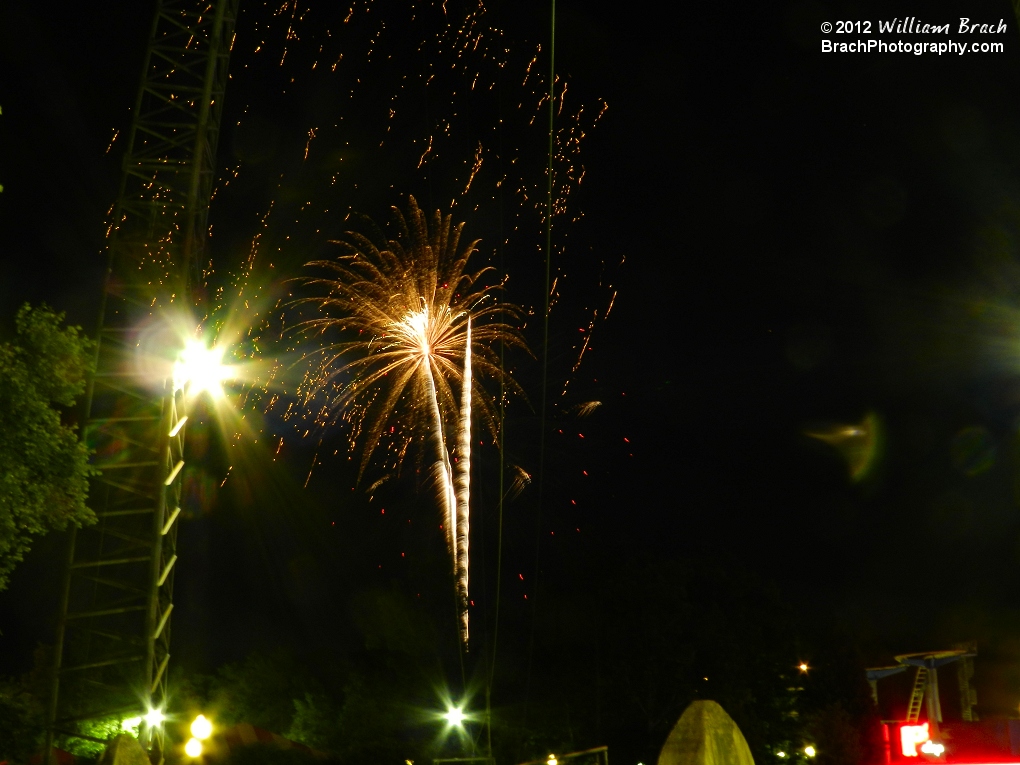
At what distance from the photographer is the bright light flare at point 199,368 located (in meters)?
15.7

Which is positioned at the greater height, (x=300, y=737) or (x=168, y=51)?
(x=168, y=51)

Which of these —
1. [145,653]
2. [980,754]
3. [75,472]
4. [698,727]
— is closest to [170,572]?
[145,653]

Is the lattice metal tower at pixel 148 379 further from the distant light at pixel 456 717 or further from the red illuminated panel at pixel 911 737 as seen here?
the distant light at pixel 456 717

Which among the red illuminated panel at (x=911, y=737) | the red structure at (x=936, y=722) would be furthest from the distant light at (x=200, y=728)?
the red illuminated panel at (x=911, y=737)

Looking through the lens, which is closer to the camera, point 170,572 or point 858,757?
point 170,572

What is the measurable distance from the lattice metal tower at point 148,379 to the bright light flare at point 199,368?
0.48 ft

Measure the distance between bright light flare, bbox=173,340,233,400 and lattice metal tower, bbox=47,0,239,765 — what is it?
15 cm

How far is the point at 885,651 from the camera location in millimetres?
52031

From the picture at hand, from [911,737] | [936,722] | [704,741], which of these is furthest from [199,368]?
[936,722]

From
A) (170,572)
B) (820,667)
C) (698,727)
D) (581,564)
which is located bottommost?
(698,727)

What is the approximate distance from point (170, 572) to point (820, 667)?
1409 inches

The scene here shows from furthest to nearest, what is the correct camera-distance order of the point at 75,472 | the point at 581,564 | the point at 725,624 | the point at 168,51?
the point at 581,564, the point at 725,624, the point at 168,51, the point at 75,472

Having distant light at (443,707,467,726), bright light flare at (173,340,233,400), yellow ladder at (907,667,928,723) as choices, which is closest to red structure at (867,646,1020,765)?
yellow ladder at (907,667,928,723)

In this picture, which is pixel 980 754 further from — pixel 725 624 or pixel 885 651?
pixel 885 651
